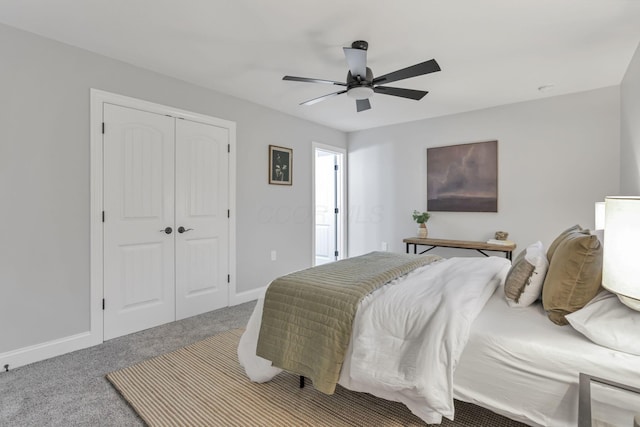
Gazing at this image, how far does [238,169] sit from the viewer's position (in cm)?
384

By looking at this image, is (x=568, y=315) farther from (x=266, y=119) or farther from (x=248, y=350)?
(x=266, y=119)

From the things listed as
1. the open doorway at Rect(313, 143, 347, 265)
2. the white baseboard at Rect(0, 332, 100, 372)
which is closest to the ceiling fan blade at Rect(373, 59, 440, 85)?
the open doorway at Rect(313, 143, 347, 265)

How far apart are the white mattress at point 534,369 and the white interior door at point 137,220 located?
2.77m

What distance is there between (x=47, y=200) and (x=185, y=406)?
190cm

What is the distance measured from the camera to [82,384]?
7.00 ft

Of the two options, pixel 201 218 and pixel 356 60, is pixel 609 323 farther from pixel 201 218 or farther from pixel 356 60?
pixel 201 218

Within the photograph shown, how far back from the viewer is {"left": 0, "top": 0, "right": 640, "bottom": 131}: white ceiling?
6.81 feet

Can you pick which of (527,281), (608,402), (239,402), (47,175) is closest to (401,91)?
(527,281)

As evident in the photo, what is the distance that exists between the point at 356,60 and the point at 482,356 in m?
1.95

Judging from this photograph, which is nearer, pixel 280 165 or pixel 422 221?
pixel 280 165

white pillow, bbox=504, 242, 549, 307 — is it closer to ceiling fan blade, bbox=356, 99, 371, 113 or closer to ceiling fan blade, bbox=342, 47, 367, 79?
ceiling fan blade, bbox=342, 47, 367, 79

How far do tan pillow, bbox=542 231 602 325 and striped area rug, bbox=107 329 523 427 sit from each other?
27.6 inches

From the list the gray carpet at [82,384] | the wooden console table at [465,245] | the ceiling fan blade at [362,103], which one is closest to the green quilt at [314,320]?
the gray carpet at [82,384]

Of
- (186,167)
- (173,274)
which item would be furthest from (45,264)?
(186,167)
